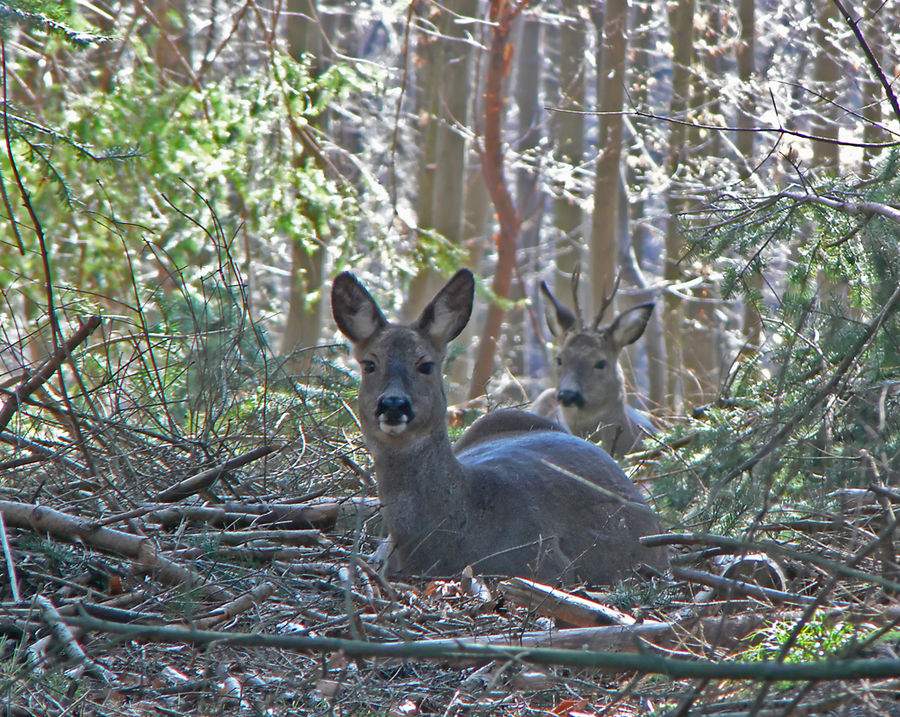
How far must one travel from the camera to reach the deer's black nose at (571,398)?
10414 mm

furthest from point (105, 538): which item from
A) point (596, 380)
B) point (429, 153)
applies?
point (429, 153)

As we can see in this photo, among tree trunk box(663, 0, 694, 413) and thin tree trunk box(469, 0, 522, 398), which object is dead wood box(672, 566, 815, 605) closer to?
thin tree trunk box(469, 0, 522, 398)

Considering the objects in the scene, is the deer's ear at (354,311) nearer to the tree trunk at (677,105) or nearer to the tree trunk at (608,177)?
the tree trunk at (608,177)

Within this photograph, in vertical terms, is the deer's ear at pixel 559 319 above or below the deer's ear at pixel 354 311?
below

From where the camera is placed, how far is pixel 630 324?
10836 millimetres

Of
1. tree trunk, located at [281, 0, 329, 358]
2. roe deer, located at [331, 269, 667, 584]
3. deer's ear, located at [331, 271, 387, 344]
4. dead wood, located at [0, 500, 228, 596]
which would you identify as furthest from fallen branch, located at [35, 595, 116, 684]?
tree trunk, located at [281, 0, 329, 358]

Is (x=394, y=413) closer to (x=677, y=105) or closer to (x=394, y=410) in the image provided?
(x=394, y=410)

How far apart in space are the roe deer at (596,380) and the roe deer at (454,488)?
4632mm

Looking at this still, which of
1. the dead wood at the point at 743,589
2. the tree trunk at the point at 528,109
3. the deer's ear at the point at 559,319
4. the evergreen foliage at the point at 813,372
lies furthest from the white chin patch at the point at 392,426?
the tree trunk at the point at 528,109

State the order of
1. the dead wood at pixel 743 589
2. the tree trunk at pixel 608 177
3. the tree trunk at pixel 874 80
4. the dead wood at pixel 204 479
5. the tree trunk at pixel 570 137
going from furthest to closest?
the tree trunk at pixel 570 137 < the tree trunk at pixel 608 177 < the tree trunk at pixel 874 80 < the dead wood at pixel 204 479 < the dead wood at pixel 743 589

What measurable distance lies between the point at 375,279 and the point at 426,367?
753cm

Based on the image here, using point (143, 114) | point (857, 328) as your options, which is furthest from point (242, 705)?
point (143, 114)

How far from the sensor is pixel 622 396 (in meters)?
10.8

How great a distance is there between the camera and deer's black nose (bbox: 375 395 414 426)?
5.27 metres
